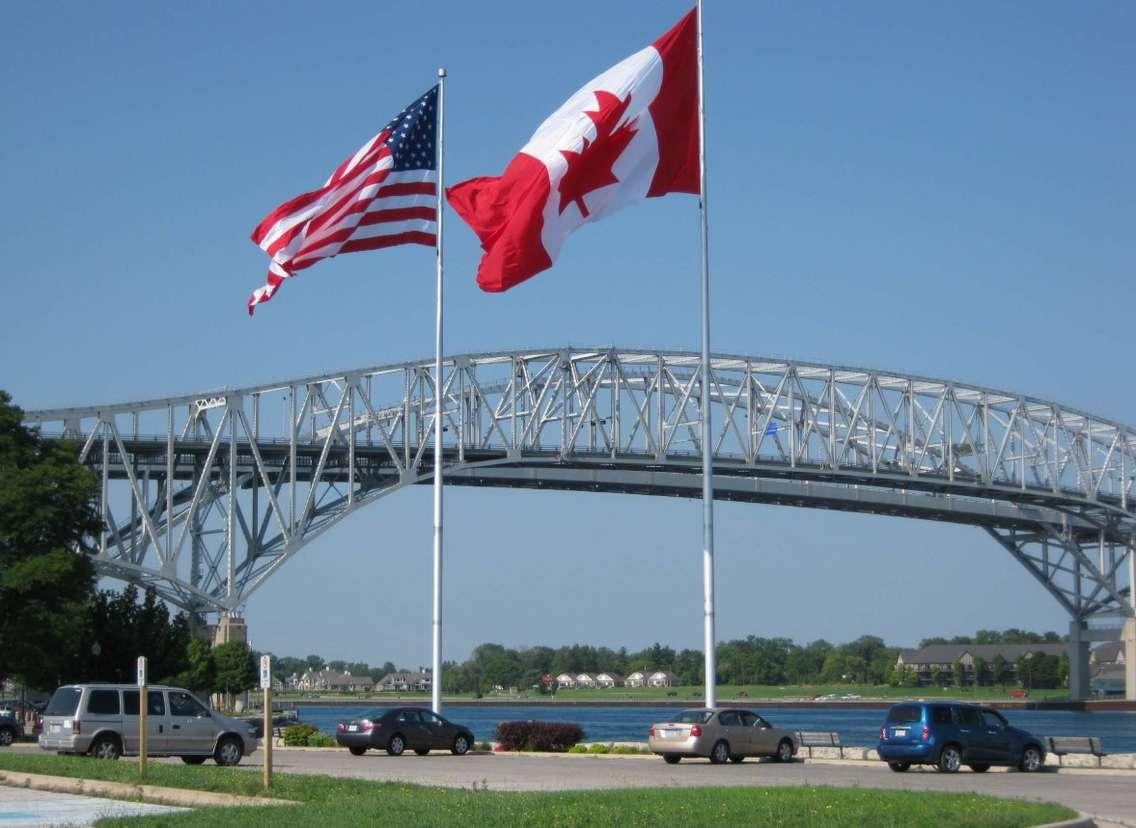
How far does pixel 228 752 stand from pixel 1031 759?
17.4m

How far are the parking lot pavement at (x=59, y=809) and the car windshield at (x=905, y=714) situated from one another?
16.9 meters

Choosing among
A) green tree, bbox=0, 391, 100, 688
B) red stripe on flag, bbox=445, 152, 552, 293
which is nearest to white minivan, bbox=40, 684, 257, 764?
red stripe on flag, bbox=445, 152, 552, 293

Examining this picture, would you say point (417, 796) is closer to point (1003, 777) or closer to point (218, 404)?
point (1003, 777)

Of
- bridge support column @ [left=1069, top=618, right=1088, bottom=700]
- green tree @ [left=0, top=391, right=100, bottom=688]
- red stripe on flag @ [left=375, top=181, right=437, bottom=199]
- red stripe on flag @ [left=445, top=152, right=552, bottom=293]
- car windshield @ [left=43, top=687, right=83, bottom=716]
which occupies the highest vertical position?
red stripe on flag @ [left=375, top=181, right=437, bottom=199]

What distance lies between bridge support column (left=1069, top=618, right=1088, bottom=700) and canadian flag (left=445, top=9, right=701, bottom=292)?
108916 millimetres

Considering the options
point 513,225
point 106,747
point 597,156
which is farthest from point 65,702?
point 597,156

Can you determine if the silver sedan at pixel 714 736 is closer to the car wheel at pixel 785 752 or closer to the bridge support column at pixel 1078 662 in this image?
the car wheel at pixel 785 752

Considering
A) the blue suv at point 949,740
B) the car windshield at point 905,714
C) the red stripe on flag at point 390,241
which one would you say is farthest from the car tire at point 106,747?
the car windshield at point 905,714

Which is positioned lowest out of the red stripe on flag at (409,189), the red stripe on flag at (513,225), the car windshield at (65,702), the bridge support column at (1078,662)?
the bridge support column at (1078,662)

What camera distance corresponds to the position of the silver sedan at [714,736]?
122ft

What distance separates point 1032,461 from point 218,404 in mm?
60880

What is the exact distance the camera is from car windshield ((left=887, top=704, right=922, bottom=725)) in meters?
34.8

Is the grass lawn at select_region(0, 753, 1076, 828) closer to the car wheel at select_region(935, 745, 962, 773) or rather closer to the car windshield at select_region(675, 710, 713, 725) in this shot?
the car wheel at select_region(935, 745, 962, 773)

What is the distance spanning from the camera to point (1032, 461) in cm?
12100
